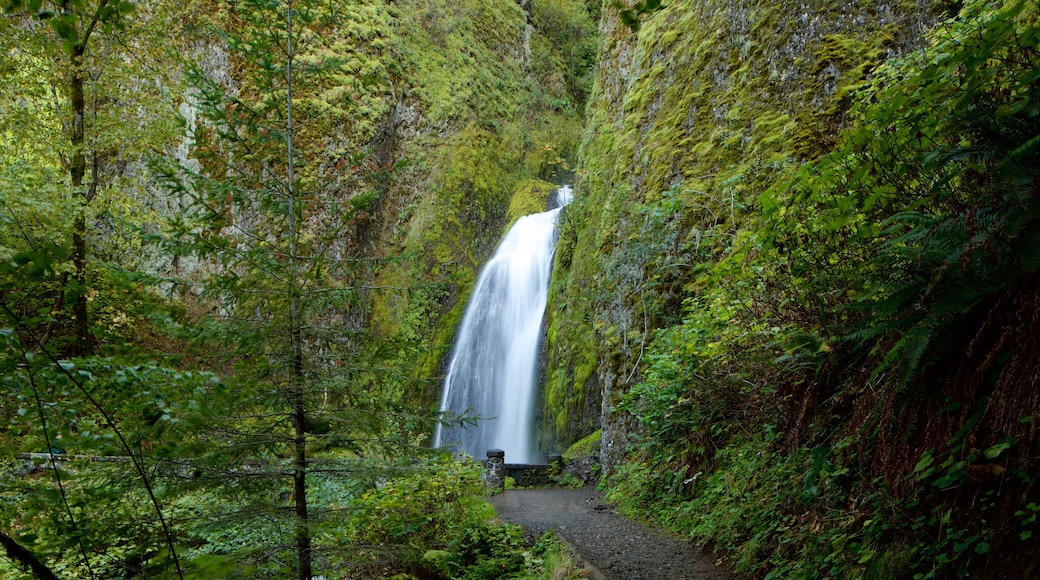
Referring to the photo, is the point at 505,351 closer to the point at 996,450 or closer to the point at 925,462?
the point at 925,462

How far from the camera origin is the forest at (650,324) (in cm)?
248

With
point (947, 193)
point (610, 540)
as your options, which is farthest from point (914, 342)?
point (610, 540)

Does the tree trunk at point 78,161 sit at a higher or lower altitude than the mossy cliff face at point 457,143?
lower

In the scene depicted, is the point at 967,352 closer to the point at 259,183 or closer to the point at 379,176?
the point at 379,176

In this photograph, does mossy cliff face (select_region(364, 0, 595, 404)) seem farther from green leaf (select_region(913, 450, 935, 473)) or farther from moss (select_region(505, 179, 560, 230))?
green leaf (select_region(913, 450, 935, 473))

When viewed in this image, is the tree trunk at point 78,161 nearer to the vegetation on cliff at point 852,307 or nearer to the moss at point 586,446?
the vegetation on cliff at point 852,307

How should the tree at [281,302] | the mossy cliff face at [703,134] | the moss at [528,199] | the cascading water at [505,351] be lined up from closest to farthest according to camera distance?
the tree at [281,302]
the mossy cliff face at [703,134]
the cascading water at [505,351]
the moss at [528,199]

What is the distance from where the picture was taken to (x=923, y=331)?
2.54m

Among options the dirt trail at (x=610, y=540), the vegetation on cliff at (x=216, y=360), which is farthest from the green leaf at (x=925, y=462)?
the vegetation on cliff at (x=216, y=360)

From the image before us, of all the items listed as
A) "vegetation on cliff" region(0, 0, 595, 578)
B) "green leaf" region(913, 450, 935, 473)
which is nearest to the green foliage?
"green leaf" region(913, 450, 935, 473)

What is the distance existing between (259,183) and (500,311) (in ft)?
48.8

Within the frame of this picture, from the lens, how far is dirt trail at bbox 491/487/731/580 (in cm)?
466

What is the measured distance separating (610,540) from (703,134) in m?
6.46

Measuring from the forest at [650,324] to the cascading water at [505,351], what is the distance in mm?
6256
